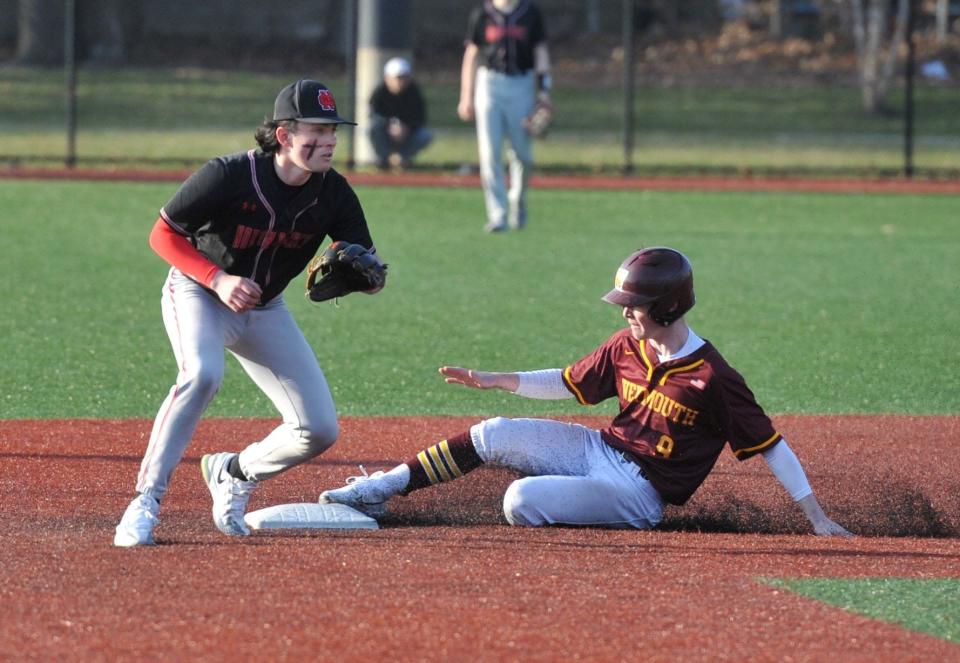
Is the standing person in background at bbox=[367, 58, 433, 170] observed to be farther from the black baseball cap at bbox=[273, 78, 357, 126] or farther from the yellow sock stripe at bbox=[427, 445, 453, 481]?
the black baseball cap at bbox=[273, 78, 357, 126]

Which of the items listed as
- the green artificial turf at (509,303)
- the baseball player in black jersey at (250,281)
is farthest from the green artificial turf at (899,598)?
the green artificial turf at (509,303)

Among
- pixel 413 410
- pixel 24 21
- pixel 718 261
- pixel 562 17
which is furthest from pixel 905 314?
pixel 562 17

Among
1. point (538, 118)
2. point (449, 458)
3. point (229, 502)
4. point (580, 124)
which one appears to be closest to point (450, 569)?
point (229, 502)

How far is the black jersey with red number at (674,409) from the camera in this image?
578 centimetres

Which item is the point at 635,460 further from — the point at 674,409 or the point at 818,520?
the point at 818,520

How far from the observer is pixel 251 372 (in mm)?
5695

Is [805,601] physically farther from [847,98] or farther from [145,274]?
[847,98]

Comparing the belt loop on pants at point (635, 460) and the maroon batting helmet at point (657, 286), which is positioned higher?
the maroon batting helmet at point (657, 286)

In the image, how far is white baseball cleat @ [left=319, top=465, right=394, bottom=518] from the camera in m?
6.00

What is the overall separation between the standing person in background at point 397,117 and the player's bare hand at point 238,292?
14714 millimetres

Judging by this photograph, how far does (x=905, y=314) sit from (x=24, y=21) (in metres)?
21.3

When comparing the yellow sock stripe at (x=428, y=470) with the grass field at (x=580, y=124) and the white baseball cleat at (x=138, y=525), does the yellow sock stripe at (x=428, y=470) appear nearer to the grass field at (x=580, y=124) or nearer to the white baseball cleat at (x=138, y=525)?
the white baseball cleat at (x=138, y=525)

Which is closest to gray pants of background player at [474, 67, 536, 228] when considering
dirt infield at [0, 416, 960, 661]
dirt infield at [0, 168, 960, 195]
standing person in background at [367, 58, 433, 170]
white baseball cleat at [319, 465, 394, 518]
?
dirt infield at [0, 168, 960, 195]

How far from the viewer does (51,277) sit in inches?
471
